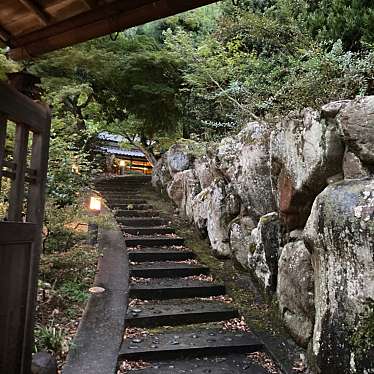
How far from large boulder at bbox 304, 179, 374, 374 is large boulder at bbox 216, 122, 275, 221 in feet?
6.53

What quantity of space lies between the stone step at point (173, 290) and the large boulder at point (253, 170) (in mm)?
1461

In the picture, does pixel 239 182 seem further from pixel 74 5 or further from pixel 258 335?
pixel 74 5

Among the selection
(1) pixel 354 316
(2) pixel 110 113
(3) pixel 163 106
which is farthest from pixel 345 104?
(2) pixel 110 113

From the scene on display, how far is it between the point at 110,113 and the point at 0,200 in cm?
901

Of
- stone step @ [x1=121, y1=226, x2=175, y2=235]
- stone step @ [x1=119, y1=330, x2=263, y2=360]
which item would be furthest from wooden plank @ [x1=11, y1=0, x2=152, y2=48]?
stone step @ [x1=121, y1=226, x2=175, y2=235]

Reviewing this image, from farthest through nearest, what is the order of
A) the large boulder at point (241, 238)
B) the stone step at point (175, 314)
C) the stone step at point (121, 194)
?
the stone step at point (121, 194) < the large boulder at point (241, 238) < the stone step at point (175, 314)

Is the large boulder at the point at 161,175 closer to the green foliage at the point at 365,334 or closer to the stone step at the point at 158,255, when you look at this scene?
the stone step at the point at 158,255

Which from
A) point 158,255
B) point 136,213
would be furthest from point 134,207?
point 158,255

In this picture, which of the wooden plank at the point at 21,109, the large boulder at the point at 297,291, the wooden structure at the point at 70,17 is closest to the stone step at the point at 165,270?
the large boulder at the point at 297,291

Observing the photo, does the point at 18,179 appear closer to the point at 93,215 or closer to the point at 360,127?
the point at 360,127

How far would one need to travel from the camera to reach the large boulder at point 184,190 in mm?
8852

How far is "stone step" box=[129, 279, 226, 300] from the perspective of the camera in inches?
225

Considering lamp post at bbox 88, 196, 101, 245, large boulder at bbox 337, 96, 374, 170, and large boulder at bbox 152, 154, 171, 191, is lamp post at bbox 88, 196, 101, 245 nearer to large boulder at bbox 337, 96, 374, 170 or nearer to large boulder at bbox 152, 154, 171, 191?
large boulder at bbox 152, 154, 171, 191

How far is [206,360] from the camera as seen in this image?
14.3 ft
